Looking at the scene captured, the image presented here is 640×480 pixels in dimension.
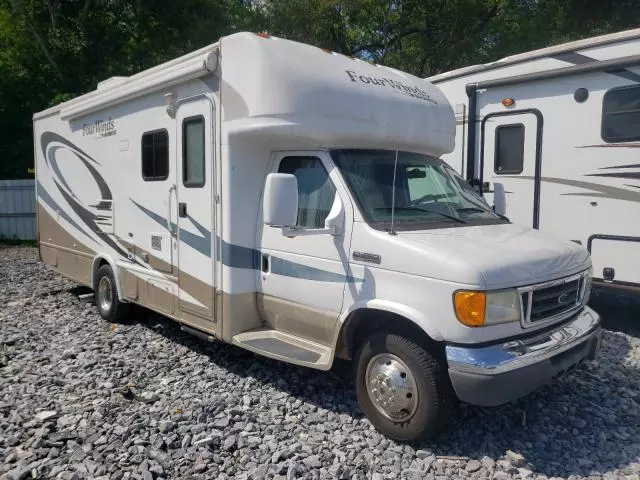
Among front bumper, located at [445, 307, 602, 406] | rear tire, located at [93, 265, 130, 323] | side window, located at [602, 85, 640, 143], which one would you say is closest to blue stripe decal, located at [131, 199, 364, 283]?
front bumper, located at [445, 307, 602, 406]

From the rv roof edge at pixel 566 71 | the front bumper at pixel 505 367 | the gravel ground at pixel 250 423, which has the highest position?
the rv roof edge at pixel 566 71

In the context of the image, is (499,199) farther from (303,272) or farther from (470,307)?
(470,307)

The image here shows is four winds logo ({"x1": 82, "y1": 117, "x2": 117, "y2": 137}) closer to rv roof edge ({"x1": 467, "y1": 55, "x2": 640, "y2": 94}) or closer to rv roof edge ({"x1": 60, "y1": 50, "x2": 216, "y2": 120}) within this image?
rv roof edge ({"x1": 60, "y1": 50, "x2": 216, "y2": 120})

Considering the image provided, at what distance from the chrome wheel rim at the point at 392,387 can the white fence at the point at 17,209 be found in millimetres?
14787

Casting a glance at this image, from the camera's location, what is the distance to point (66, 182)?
8266mm

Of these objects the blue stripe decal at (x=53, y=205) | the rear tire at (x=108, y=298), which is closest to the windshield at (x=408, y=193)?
the rear tire at (x=108, y=298)

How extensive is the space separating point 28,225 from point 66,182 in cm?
950

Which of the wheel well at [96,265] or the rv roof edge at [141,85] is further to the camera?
the wheel well at [96,265]

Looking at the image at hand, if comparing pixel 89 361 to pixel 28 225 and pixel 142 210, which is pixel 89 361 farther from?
pixel 28 225

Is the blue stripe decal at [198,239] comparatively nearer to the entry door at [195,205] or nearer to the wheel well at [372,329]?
the entry door at [195,205]

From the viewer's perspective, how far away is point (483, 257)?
12.6 feet

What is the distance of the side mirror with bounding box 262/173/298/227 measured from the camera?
4.25 m

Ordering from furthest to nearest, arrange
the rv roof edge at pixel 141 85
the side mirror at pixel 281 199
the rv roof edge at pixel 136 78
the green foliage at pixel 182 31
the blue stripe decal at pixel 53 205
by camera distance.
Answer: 1. the green foliage at pixel 182 31
2. the blue stripe decal at pixel 53 205
3. the rv roof edge at pixel 136 78
4. the rv roof edge at pixel 141 85
5. the side mirror at pixel 281 199

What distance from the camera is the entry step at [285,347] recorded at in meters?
4.57
